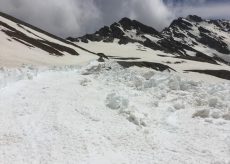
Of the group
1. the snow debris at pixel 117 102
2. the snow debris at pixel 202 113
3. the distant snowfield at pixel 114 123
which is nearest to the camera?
the distant snowfield at pixel 114 123

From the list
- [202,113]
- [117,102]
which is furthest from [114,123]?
[202,113]

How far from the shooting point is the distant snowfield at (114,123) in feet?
43.7

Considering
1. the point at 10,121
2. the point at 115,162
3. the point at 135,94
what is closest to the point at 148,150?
the point at 115,162

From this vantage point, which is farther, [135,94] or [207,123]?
[135,94]

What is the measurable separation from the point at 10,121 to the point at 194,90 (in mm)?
10941

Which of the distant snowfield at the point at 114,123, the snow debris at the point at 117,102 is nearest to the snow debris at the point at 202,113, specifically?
the distant snowfield at the point at 114,123

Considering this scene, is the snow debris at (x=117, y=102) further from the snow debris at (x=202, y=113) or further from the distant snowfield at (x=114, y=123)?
the snow debris at (x=202, y=113)

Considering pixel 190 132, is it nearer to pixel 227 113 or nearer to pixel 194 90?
pixel 227 113

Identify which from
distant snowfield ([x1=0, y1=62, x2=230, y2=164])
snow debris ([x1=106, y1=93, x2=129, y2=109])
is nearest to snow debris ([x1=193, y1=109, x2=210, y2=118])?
distant snowfield ([x1=0, y1=62, x2=230, y2=164])

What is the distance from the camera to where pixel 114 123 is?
1616 cm

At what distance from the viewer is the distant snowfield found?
13.3 metres

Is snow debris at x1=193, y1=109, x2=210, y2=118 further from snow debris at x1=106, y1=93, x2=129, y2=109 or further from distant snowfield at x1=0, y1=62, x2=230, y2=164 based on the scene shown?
snow debris at x1=106, y1=93, x2=129, y2=109

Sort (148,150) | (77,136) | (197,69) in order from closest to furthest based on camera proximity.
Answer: (148,150), (77,136), (197,69)

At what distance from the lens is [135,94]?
2116cm
